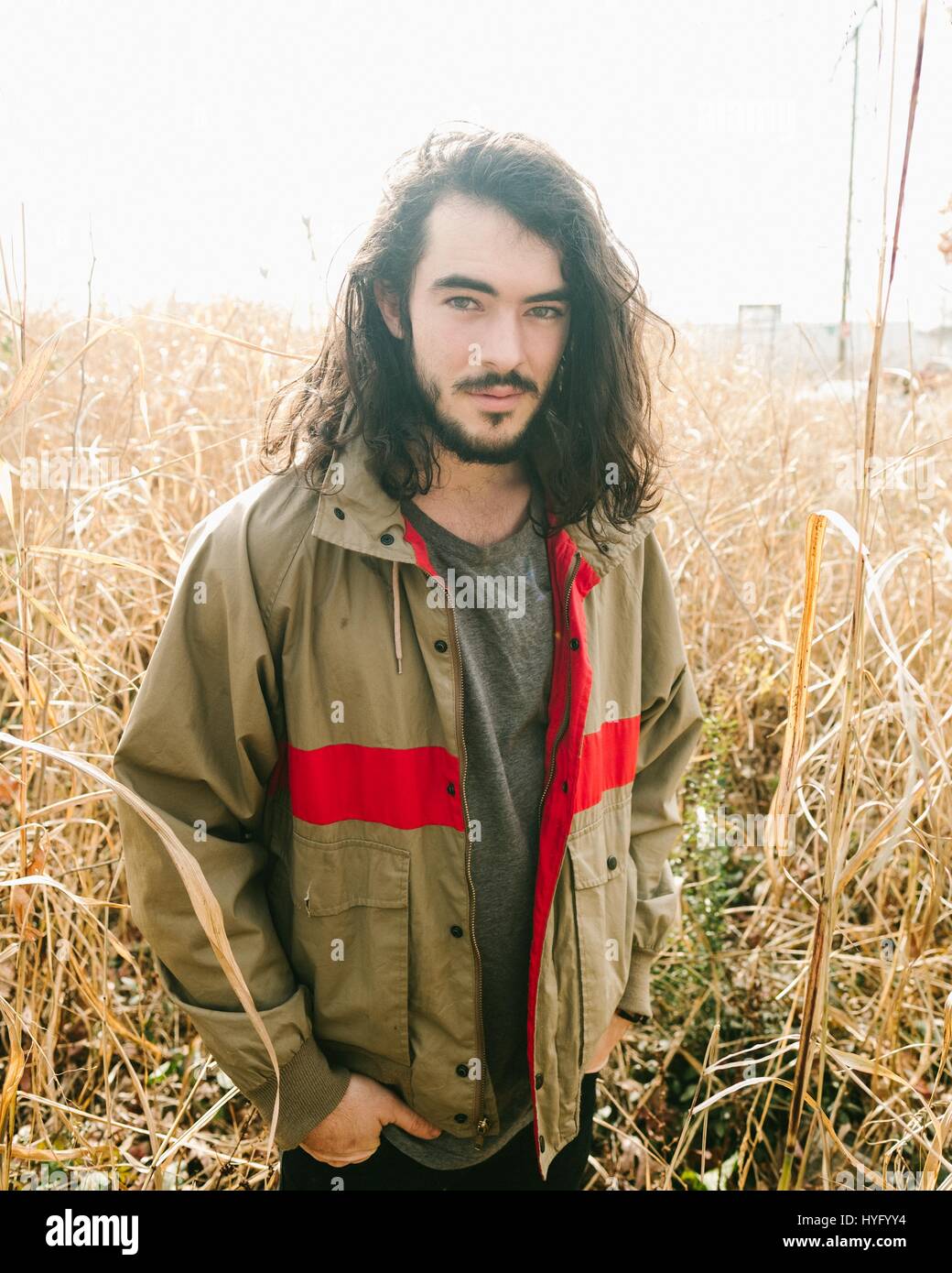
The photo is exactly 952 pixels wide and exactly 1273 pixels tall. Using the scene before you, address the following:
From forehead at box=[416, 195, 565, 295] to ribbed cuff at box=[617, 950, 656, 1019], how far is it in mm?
1221

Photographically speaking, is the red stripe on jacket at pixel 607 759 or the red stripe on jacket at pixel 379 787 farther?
the red stripe on jacket at pixel 607 759

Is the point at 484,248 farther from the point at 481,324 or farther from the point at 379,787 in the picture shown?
the point at 379,787

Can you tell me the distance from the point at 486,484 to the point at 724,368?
3.19 m

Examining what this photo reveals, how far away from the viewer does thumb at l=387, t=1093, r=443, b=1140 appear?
142 cm

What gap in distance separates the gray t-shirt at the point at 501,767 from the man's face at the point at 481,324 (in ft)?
0.54

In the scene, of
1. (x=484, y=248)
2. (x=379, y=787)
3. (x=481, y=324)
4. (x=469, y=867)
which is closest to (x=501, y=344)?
(x=481, y=324)

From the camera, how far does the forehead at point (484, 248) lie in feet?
4.60

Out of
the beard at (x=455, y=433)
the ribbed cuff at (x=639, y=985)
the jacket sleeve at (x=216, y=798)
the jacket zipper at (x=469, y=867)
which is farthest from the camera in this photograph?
the ribbed cuff at (x=639, y=985)

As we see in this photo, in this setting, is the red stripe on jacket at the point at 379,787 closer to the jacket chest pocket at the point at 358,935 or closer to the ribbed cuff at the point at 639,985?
the jacket chest pocket at the point at 358,935

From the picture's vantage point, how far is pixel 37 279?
1.31 m

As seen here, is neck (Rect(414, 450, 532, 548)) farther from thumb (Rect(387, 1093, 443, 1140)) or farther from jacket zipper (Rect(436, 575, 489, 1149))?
thumb (Rect(387, 1093, 443, 1140))

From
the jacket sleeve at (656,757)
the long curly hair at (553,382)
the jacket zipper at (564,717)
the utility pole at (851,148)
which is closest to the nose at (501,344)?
the long curly hair at (553,382)

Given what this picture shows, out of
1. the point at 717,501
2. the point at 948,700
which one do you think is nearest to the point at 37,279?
the point at 948,700

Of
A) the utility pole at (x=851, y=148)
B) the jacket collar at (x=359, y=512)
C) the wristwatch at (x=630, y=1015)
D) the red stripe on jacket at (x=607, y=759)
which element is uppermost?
the utility pole at (x=851, y=148)
